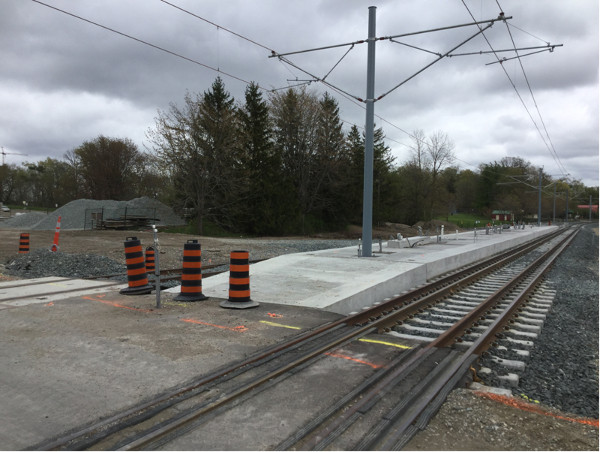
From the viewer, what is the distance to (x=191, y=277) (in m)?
7.82

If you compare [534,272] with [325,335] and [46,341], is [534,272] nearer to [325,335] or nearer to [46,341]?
[325,335]

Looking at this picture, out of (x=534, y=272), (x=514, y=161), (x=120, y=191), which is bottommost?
(x=534, y=272)

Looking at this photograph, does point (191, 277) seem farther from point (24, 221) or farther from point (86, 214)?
point (24, 221)

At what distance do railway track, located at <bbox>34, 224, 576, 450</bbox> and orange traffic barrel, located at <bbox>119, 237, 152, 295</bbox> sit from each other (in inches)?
162

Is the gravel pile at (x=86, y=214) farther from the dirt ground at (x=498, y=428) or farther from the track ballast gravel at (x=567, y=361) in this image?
the dirt ground at (x=498, y=428)

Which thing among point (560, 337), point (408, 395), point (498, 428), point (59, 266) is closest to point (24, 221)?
point (59, 266)

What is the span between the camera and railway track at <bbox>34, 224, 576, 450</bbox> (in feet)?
10.2

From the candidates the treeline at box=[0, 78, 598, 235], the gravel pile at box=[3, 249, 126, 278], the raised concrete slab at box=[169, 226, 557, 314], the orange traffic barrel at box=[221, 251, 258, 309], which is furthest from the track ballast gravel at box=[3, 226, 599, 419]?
the treeline at box=[0, 78, 598, 235]

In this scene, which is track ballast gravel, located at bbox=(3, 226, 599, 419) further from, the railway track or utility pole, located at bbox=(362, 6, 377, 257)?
utility pole, located at bbox=(362, 6, 377, 257)

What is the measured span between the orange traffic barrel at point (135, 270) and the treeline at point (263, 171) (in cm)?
2679

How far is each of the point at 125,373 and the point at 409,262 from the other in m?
9.88

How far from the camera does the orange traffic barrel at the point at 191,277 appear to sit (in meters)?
7.67

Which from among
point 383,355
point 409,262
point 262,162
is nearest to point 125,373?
point 383,355

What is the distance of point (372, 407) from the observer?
370cm
